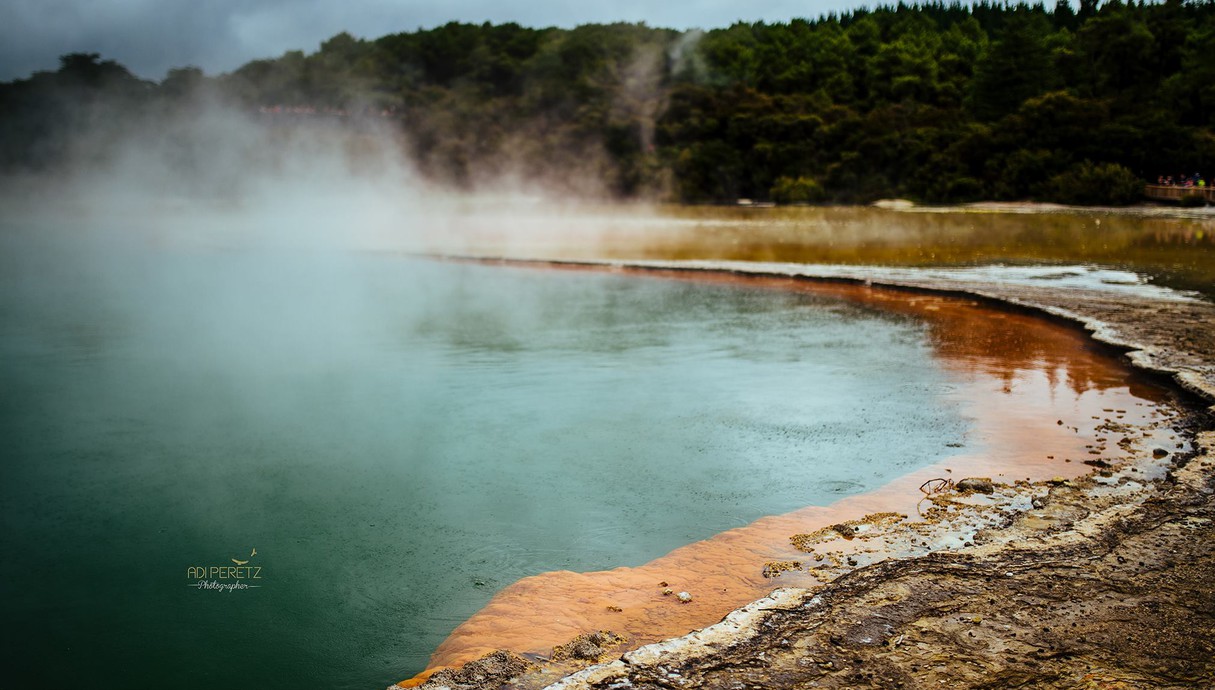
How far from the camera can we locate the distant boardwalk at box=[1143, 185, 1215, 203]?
1017 inches

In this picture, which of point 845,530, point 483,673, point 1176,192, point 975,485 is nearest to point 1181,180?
point 1176,192

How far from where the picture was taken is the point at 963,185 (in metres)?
31.5

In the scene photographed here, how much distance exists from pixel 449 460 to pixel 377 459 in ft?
1.40

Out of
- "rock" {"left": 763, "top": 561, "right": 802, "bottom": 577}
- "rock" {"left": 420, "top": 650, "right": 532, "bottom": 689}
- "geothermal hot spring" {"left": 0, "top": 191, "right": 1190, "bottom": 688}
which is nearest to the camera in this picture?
"rock" {"left": 420, "top": 650, "right": 532, "bottom": 689}

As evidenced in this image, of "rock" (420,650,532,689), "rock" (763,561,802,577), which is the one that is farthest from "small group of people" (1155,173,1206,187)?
"rock" (420,650,532,689)

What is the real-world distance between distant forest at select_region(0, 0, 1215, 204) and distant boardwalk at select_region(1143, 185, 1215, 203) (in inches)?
21.2

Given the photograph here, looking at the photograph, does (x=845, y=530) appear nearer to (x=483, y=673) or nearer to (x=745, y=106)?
(x=483, y=673)

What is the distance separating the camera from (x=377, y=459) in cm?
499

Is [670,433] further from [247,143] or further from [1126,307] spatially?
[247,143]

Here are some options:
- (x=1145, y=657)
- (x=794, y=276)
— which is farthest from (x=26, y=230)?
(x=1145, y=657)

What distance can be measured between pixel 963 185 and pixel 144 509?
31881 millimetres

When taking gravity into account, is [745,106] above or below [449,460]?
above

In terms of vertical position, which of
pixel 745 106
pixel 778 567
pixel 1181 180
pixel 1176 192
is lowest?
pixel 778 567

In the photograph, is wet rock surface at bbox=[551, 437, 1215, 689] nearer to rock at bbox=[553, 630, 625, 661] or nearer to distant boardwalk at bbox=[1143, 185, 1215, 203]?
rock at bbox=[553, 630, 625, 661]
